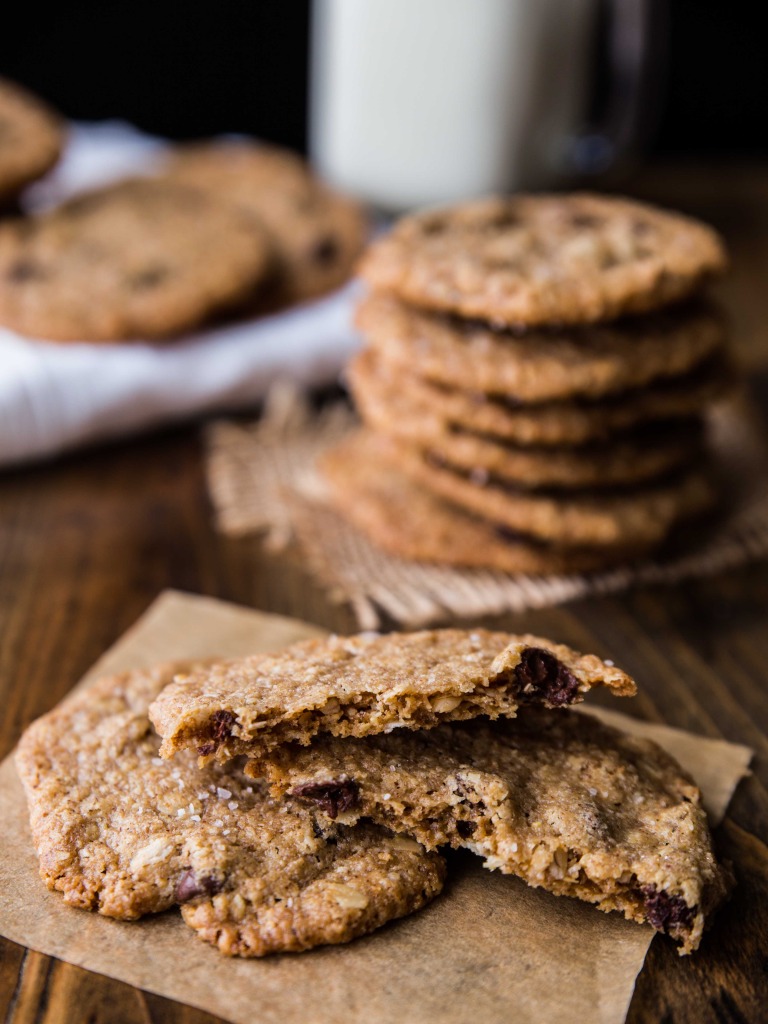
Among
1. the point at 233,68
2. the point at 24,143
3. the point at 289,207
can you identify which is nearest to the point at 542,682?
the point at 289,207

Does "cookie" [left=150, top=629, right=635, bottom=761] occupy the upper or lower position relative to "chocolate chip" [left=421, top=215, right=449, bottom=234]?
lower

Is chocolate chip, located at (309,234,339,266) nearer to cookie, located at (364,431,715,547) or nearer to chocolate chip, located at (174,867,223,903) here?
cookie, located at (364,431,715,547)

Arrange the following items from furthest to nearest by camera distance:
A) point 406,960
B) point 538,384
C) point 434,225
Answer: point 434,225 → point 538,384 → point 406,960

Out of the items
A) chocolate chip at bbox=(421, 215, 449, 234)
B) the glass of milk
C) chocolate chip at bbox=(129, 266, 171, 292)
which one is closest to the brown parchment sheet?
chocolate chip at bbox=(421, 215, 449, 234)

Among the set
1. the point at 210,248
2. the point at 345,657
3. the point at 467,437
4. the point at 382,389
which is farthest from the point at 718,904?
the point at 210,248

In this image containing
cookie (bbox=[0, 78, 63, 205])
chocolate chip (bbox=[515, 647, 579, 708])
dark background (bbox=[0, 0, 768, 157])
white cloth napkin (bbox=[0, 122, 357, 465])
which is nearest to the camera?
chocolate chip (bbox=[515, 647, 579, 708])

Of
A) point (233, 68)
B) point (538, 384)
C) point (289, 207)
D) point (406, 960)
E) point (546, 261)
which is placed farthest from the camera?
point (233, 68)

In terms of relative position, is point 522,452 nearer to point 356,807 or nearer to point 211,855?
point 356,807
